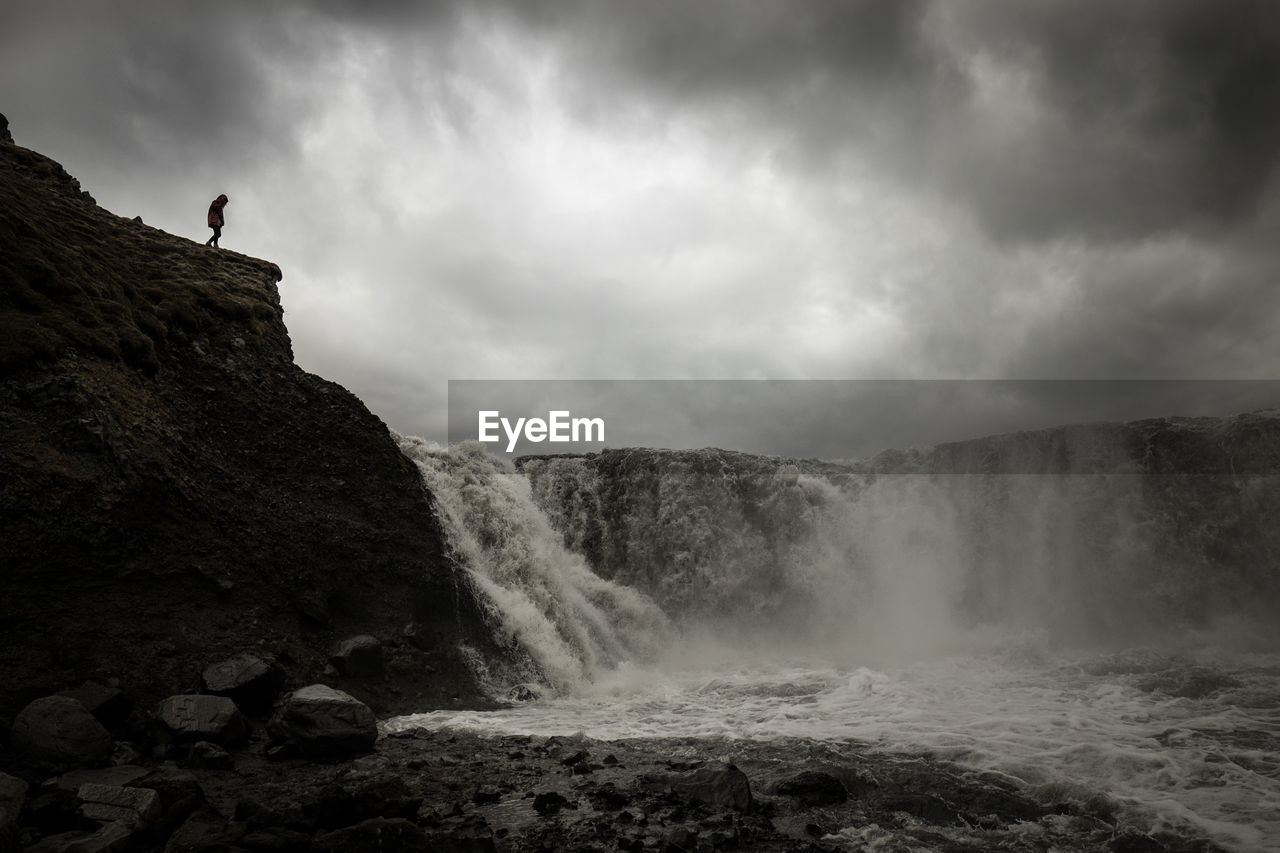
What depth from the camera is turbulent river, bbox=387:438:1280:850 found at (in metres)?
12.8

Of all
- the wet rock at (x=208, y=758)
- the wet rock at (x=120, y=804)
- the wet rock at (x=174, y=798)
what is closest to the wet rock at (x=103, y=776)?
the wet rock at (x=174, y=798)

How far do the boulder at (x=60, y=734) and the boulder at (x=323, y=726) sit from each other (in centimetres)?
281

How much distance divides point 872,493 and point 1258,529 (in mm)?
13895

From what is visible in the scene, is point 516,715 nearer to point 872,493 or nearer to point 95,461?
point 95,461

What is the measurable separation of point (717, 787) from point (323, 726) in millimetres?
7810

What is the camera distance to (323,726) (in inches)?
520

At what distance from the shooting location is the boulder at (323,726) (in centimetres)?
1302

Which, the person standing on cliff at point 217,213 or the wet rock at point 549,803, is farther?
the person standing on cliff at point 217,213

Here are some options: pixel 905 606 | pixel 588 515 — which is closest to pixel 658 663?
pixel 588 515

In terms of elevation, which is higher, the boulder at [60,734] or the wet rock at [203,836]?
the boulder at [60,734]

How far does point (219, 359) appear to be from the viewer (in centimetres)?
2242

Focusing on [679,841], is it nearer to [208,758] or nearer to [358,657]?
[208,758]

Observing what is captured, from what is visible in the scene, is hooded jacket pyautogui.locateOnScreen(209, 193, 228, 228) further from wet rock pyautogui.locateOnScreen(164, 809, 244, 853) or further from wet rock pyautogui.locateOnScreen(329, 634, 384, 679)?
wet rock pyautogui.locateOnScreen(164, 809, 244, 853)

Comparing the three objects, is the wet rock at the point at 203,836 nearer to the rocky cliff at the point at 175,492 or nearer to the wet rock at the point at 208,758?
the wet rock at the point at 208,758
